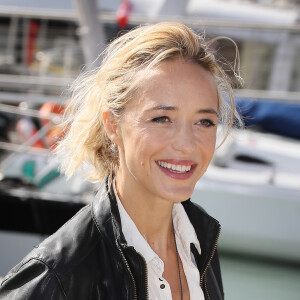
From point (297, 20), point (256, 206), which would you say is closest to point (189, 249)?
point (256, 206)

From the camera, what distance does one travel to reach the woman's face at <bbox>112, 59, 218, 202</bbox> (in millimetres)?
1188

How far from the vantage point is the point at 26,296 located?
104 centimetres

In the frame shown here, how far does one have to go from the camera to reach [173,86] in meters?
1.18

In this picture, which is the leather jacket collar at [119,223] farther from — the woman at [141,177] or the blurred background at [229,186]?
the blurred background at [229,186]

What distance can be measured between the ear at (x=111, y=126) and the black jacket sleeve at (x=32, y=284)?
0.35m

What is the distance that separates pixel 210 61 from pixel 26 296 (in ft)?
2.13

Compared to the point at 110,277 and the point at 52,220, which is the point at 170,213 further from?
the point at 52,220

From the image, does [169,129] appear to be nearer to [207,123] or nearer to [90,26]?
[207,123]

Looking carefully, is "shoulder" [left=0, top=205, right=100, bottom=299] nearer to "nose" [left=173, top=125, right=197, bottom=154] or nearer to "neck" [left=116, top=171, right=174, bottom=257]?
"neck" [left=116, top=171, right=174, bottom=257]

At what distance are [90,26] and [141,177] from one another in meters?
2.64

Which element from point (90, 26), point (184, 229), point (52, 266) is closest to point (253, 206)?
point (90, 26)

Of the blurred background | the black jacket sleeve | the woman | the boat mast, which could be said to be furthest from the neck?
the boat mast

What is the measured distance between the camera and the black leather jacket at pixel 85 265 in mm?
1046

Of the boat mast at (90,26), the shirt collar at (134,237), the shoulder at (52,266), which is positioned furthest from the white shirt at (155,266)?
the boat mast at (90,26)
